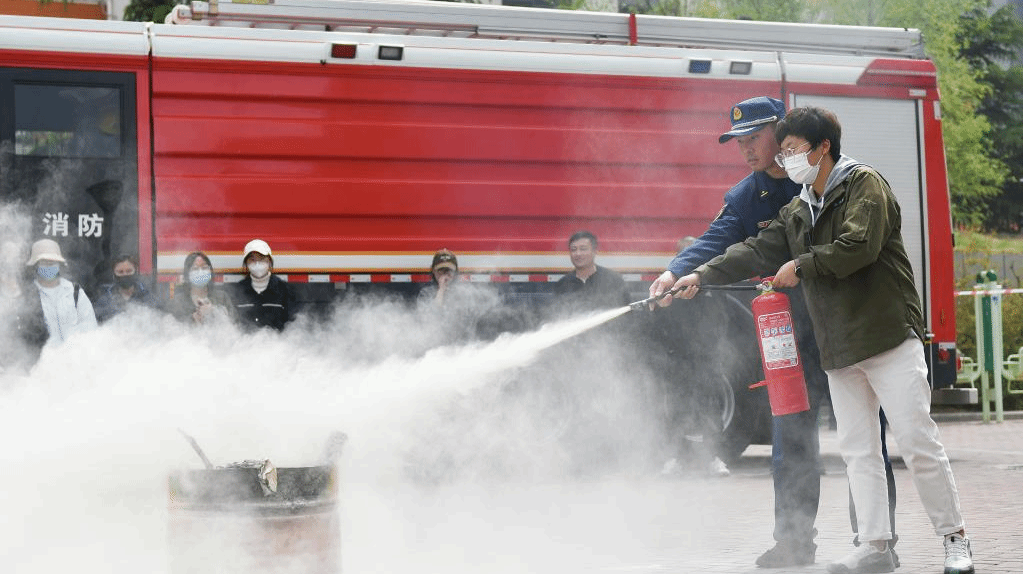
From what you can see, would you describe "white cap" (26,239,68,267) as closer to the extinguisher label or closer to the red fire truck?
the red fire truck

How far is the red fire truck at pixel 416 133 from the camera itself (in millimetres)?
10461

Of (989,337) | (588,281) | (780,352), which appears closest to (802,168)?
(780,352)

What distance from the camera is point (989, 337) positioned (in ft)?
59.8

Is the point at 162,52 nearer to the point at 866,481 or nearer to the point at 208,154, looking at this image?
the point at 208,154

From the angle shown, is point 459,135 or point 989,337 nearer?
point 459,135

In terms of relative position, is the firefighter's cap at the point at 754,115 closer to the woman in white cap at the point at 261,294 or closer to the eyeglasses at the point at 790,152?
the eyeglasses at the point at 790,152

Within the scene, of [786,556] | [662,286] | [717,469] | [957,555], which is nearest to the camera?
[957,555]

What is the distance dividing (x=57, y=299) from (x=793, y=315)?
515 cm

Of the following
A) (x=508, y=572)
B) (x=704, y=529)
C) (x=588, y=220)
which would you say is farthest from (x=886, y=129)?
(x=508, y=572)

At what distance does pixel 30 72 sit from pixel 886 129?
729cm

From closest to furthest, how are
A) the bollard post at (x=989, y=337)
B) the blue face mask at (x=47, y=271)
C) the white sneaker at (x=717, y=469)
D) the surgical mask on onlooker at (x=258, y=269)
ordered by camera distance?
the blue face mask at (x=47, y=271)
the surgical mask on onlooker at (x=258, y=269)
the white sneaker at (x=717, y=469)
the bollard post at (x=989, y=337)

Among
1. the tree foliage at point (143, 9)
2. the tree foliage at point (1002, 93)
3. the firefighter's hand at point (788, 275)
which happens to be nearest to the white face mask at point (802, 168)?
the firefighter's hand at point (788, 275)

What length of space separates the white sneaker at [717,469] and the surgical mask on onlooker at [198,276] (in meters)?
4.47

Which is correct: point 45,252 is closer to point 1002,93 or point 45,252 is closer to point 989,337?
point 989,337
